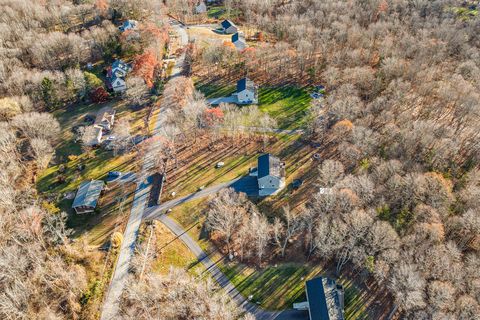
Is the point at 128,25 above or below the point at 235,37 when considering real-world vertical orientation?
above

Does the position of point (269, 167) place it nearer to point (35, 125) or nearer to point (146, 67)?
point (146, 67)

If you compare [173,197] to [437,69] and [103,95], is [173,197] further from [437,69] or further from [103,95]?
[437,69]

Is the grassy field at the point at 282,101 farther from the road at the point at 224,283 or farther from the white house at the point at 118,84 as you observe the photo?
the road at the point at 224,283

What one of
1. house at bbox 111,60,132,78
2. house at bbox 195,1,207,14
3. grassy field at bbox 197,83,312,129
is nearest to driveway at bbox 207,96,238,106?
grassy field at bbox 197,83,312,129

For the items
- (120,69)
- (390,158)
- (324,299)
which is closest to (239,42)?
(120,69)

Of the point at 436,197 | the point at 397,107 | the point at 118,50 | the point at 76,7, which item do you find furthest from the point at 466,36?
the point at 76,7

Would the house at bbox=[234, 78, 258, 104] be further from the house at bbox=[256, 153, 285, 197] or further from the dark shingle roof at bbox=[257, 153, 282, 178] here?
the house at bbox=[256, 153, 285, 197]
